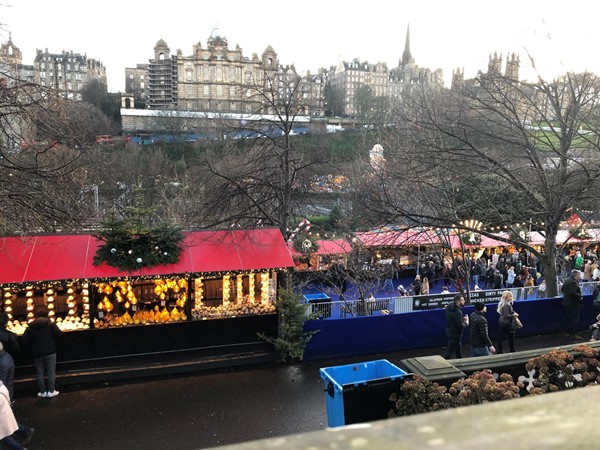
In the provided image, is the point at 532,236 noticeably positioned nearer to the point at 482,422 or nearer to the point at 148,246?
the point at 148,246

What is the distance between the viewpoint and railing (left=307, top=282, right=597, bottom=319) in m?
14.8

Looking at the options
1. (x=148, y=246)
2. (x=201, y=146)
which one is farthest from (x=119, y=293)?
(x=201, y=146)

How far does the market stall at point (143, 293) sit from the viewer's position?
415 inches

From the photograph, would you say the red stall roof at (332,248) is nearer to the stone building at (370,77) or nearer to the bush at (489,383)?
the bush at (489,383)


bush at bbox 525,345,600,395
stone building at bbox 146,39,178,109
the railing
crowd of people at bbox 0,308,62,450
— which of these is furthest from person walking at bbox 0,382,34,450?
stone building at bbox 146,39,178,109

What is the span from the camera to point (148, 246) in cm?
1108

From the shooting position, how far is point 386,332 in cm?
1205

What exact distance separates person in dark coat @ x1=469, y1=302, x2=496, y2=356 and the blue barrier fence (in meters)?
2.24

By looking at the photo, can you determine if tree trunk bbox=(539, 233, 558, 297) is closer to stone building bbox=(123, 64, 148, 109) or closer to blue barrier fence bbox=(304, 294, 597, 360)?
blue barrier fence bbox=(304, 294, 597, 360)

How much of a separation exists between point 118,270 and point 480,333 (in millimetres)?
7652

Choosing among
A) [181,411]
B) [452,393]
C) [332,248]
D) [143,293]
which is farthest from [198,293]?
[332,248]

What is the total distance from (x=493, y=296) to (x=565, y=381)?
401 inches

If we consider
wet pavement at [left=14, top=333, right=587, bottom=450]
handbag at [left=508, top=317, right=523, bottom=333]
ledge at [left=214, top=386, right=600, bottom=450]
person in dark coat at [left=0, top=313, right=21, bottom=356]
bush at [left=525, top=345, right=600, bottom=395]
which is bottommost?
wet pavement at [left=14, top=333, right=587, bottom=450]

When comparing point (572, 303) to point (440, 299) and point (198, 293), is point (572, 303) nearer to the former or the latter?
point (440, 299)
